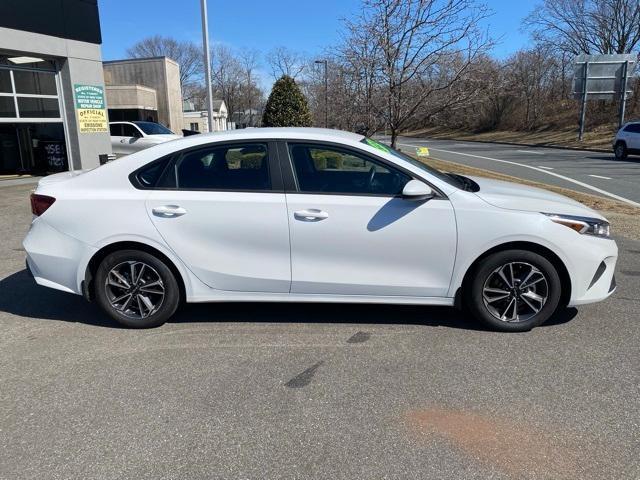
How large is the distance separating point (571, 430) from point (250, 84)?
240ft

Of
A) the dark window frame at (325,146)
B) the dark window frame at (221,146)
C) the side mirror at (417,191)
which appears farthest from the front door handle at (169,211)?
the side mirror at (417,191)

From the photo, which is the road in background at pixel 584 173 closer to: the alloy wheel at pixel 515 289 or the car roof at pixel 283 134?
the alloy wheel at pixel 515 289

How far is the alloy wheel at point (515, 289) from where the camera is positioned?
391cm

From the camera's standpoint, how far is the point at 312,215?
3.87m

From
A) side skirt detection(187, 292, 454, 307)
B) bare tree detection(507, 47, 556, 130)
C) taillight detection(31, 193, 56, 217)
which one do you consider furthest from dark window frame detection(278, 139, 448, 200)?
bare tree detection(507, 47, 556, 130)

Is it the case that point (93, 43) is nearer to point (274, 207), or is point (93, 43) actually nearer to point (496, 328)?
point (274, 207)

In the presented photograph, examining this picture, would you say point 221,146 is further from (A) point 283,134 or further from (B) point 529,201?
(B) point 529,201

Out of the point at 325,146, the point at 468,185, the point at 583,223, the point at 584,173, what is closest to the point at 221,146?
the point at 325,146

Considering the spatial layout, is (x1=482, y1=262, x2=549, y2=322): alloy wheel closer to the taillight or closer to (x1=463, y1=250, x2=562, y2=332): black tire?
(x1=463, y1=250, x2=562, y2=332): black tire

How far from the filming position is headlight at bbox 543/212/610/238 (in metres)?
3.87

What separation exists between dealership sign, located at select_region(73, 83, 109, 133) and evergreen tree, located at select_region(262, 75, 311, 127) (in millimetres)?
4775

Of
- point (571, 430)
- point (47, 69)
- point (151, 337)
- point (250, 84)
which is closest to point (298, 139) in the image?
point (151, 337)

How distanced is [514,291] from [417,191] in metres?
1.12

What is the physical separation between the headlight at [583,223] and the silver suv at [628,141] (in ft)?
71.2
